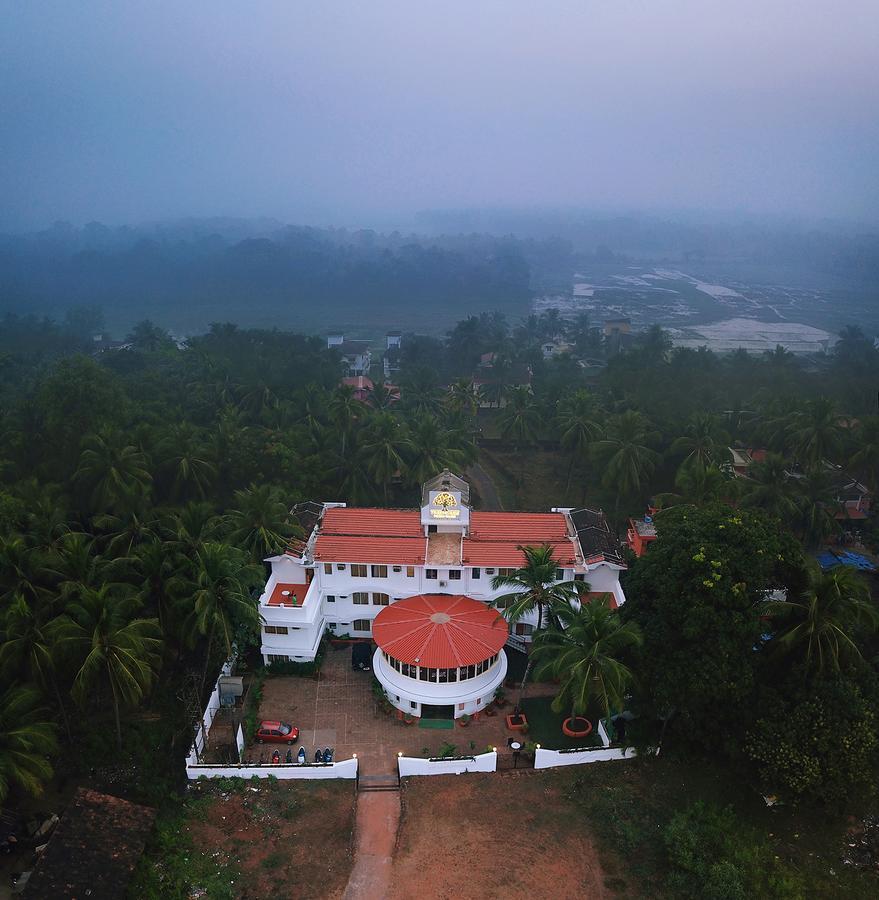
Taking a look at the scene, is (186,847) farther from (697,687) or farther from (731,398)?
(731,398)

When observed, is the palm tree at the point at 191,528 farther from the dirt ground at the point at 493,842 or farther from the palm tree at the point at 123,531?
the dirt ground at the point at 493,842

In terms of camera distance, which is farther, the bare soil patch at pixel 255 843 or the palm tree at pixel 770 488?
the palm tree at pixel 770 488

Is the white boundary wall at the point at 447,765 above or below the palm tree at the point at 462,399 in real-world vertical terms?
below

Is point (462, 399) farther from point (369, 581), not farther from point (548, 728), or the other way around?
point (548, 728)

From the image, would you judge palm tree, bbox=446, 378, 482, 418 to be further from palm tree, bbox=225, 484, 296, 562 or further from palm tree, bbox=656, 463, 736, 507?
palm tree, bbox=225, 484, 296, 562

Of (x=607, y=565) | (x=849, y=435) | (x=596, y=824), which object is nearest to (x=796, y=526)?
(x=849, y=435)

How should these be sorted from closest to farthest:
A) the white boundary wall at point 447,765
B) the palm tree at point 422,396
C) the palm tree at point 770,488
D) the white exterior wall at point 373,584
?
the white boundary wall at point 447,765, the white exterior wall at point 373,584, the palm tree at point 770,488, the palm tree at point 422,396

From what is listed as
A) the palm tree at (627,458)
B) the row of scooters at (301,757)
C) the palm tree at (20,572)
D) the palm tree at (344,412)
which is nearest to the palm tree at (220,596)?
the row of scooters at (301,757)

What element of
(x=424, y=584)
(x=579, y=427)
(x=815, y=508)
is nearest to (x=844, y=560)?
(x=815, y=508)

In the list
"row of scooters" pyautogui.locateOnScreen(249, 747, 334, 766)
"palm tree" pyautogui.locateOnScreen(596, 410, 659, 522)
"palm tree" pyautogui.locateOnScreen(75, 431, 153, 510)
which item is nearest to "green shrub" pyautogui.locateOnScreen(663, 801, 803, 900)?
"row of scooters" pyautogui.locateOnScreen(249, 747, 334, 766)
